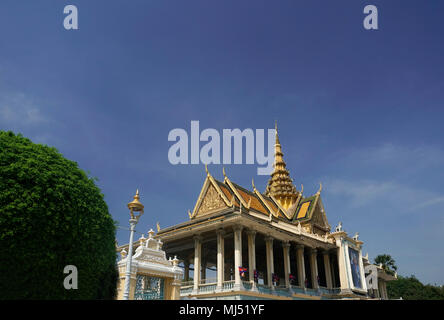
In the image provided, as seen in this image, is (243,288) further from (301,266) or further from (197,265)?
(301,266)

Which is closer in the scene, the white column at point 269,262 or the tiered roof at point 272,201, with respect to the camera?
the white column at point 269,262

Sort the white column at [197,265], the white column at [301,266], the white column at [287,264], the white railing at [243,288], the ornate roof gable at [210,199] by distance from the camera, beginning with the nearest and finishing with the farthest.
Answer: the white railing at [243,288], the white column at [197,265], the white column at [287,264], the white column at [301,266], the ornate roof gable at [210,199]

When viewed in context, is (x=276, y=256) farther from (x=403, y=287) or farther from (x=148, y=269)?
(x=403, y=287)

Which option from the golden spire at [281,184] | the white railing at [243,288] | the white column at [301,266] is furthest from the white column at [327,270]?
the golden spire at [281,184]

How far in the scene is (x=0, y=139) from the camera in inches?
377

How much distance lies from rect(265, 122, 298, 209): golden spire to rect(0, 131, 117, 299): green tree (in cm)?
3360

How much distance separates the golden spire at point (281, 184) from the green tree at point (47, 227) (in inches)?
1323

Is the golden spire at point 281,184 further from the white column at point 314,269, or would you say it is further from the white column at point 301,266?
the white column at point 301,266

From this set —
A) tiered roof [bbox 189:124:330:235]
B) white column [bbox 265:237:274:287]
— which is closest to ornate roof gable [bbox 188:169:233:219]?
tiered roof [bbox 189:124:330:235]

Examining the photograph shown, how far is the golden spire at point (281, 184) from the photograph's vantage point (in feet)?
139
